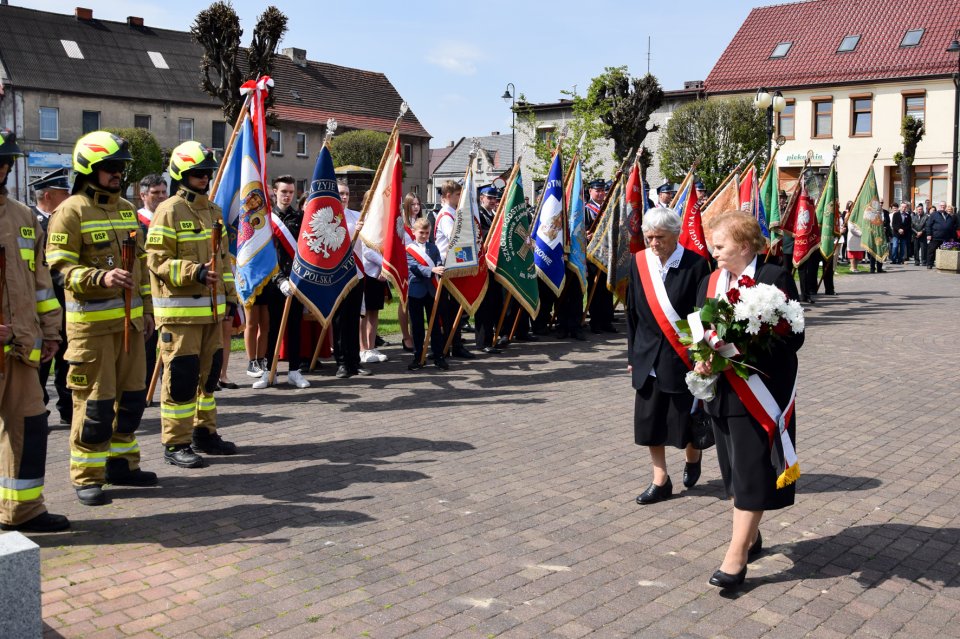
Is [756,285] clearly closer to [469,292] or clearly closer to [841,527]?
[841,527]

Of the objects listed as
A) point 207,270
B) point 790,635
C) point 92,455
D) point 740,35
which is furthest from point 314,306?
point 740,35

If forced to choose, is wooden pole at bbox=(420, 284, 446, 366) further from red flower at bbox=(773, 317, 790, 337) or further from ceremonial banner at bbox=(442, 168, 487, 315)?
red flower at bbox=(773, 317, 790, 337)

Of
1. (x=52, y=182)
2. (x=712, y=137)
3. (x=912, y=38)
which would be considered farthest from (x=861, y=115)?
(x=52, y=182)

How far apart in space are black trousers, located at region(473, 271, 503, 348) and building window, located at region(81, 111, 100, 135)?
46.5 meters

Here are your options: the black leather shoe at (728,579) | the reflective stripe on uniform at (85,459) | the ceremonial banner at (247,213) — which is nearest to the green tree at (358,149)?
the ceremonial banner at (247,213)

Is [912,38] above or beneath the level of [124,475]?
above

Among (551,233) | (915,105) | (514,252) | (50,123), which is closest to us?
(514,252)

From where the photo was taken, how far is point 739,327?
4648mm

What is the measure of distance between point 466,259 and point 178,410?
18.0 feet

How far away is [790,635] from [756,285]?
1633mm

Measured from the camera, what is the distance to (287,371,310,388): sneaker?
10.4 m

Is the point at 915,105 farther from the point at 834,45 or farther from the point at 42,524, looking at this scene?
the point at 42,524

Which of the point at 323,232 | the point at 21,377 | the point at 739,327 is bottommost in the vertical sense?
the point at 21,377

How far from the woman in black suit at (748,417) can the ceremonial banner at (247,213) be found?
5595 millimetres
